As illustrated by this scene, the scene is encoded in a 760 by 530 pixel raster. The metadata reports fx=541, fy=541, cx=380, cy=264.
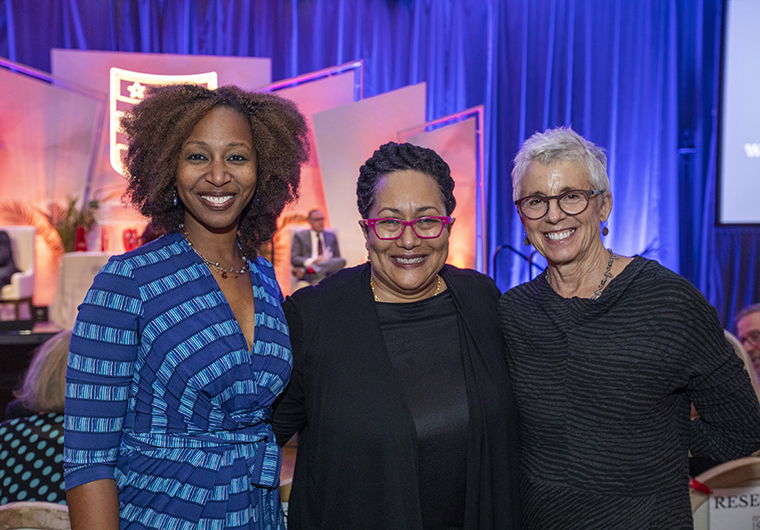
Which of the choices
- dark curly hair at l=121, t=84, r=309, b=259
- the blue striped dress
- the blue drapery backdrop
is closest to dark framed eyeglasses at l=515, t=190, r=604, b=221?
dark curly hair at l=121, t=84, r=309, b=259

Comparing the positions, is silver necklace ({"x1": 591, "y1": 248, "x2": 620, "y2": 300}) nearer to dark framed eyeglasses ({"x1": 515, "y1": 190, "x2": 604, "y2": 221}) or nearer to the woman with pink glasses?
dark framed eyeglasses ({"x1": 515, "y1": 190, "x2": 604, "y2": 221})

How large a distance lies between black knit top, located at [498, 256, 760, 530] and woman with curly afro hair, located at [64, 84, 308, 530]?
→ 0.73 metres

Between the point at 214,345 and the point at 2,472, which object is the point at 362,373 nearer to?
the point at 214,345

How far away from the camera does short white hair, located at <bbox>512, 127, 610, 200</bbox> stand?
4.99 ft

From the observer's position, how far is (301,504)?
4.98ft

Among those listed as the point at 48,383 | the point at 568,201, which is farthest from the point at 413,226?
the point at 48,383

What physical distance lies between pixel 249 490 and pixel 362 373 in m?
0.40

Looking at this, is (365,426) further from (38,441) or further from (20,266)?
(20,266)

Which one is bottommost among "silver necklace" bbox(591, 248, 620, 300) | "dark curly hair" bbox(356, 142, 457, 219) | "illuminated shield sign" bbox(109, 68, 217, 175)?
"silver necklace" bbox(591, 248, 620, 300)

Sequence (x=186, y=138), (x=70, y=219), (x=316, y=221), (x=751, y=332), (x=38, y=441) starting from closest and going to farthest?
(x=186, y=138)
(x=38, y=441)
(x=751, y=332)
(x=70, y=219)
(x=316, y=221)

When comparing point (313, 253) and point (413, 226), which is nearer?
point (413, 226)

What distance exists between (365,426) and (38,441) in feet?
4.33

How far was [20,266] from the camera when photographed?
15.9 feet

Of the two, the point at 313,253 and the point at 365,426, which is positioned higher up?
the point at 313,253
